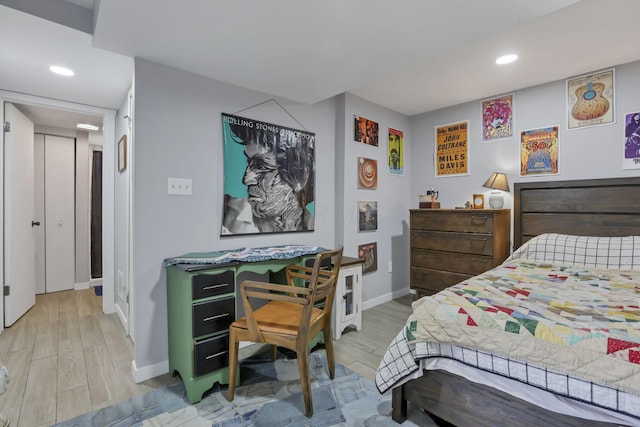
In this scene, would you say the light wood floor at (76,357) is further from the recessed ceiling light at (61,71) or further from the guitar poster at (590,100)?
the guitar poster at (590,100)

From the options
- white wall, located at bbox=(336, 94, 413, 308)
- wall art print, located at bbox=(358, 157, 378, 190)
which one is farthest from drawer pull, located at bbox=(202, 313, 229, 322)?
wall art print, located at bbox=(358, 157, 378, 190)

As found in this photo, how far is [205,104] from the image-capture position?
2322 millimetres

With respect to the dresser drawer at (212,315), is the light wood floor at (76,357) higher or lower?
lower

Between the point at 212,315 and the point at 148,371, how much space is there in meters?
0.71

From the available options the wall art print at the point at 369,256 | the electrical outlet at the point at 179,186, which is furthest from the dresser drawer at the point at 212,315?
the wall art print at the point at 369,256

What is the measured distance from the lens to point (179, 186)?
2195 mm

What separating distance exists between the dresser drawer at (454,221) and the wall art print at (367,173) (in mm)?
593

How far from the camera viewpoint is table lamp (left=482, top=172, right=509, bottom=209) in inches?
122

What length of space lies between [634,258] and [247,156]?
123 inches

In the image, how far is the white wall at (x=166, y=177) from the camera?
2035 mm

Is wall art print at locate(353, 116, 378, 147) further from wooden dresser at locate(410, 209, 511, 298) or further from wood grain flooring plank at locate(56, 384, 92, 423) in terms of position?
wood grain flooring plank at locate(56, 384, 92, 423)

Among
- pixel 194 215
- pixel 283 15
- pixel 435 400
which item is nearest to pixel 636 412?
pixel 435 400

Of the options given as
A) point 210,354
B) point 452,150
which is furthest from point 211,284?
point 452,150

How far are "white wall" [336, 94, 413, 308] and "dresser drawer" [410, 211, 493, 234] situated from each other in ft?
1.39
